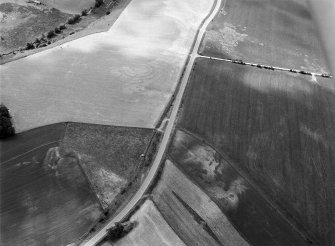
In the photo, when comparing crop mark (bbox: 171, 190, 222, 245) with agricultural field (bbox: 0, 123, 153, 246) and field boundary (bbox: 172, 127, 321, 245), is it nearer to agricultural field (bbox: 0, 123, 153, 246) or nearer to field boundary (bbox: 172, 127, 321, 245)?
agricultural field (bbox: 0, 123, 153, 246)

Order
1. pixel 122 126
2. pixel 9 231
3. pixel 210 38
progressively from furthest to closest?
1. pixel 210 38
2. pixel 122 126
3. pixel 9 231

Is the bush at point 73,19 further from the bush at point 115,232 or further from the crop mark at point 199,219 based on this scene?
the bush at point 115,232

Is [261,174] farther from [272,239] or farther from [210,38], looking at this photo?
[210,38]

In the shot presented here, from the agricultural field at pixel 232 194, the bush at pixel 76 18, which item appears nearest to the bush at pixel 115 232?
the agricultural field at pixel 232 194

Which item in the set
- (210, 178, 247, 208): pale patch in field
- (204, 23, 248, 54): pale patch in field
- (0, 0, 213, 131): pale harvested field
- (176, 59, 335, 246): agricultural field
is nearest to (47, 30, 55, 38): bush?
(0, 0, 213, 131): pale harvested field

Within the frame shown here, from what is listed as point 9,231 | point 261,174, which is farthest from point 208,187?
point 9,231
